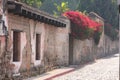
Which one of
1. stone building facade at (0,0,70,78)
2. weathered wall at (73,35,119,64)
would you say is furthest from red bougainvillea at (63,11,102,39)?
stone building facade at (0,0,70,78)

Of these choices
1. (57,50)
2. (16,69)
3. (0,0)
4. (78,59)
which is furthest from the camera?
(78,59)

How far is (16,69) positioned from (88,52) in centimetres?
1632

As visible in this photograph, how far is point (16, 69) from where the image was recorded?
579 inches

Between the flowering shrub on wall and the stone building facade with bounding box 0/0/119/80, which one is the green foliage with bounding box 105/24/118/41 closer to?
the stone building facade with bounding box 0/0/119/80

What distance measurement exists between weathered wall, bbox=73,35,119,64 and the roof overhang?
4367mm

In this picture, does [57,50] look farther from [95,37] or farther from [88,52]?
[95,37]

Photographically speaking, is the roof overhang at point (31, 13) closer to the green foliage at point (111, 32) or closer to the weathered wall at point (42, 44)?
the weathered wall at point (42, 44)

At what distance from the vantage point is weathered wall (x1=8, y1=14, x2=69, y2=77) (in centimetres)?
1502

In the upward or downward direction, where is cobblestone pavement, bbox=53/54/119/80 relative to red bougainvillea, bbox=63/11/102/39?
downward

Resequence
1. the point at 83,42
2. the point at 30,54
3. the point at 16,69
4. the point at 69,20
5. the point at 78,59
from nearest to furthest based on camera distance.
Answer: the point at 16,69 < the point at 30,54 < the point at 69,20 < the point at 78,59 < the point at 83,42

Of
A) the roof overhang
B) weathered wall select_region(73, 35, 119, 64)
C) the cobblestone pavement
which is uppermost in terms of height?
the roof overhang

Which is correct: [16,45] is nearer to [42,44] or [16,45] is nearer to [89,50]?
[42,44]

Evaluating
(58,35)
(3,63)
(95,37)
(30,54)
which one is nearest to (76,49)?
(58,35)

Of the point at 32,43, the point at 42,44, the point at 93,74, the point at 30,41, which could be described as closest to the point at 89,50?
the point at 93,74
